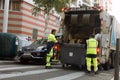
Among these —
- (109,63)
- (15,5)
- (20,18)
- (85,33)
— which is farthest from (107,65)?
(15,5)

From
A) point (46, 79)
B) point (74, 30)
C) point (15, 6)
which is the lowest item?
point (46, 79)

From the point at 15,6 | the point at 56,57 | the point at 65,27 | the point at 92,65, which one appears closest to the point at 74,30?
the point at 65,27

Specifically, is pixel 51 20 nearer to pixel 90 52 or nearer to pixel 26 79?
pixel 90 52

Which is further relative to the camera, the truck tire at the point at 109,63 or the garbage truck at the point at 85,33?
the truck tire at the point at 109,63

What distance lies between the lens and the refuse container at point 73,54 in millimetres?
15219

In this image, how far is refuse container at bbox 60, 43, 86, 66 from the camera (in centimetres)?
1522

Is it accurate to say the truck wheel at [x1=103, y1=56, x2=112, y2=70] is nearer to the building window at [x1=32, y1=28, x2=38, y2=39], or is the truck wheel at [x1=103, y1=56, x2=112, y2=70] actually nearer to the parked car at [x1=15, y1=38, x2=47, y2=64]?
the parked car at [x1=15, y1=38, x2=47, y2=64]

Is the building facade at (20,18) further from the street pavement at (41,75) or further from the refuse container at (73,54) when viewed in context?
the street pavement at (41,75)

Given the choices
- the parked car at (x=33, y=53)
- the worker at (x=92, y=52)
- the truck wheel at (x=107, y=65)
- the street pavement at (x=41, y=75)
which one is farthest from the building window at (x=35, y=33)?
the street pavement at (x=41, y=75)

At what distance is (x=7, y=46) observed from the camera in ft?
64.3

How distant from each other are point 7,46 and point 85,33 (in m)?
4.62

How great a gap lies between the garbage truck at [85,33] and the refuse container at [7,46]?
3710 mm

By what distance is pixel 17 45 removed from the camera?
65.4 ft

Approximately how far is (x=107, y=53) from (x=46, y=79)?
238 inches
